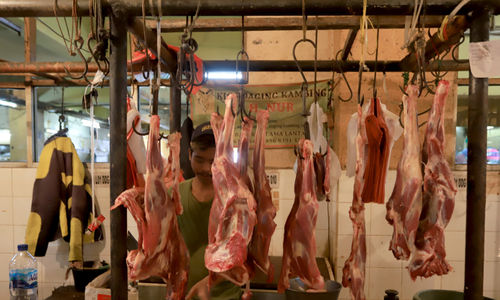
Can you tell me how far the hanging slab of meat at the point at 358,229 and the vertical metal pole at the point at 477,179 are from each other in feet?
1.39

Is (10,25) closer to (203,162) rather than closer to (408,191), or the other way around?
(203,162)

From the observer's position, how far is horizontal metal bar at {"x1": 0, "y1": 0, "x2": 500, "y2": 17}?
1296 mm

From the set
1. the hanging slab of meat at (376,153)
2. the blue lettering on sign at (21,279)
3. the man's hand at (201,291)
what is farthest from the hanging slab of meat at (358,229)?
Result: the blue lettering on sign at (21,279)

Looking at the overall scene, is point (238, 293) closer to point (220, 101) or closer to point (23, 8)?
point (23, 8)

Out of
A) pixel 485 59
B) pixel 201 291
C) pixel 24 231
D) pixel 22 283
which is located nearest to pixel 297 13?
pixel 485 59

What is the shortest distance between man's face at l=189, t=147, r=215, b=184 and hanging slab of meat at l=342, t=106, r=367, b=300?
86 centimetres

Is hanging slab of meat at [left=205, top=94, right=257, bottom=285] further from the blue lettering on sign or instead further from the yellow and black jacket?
the yellow and black jacket

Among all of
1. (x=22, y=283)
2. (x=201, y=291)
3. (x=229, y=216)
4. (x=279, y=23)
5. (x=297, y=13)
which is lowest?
(x=22, y=283)

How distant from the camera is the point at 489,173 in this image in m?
3.43

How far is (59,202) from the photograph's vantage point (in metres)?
3.55

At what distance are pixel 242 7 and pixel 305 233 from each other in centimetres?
103

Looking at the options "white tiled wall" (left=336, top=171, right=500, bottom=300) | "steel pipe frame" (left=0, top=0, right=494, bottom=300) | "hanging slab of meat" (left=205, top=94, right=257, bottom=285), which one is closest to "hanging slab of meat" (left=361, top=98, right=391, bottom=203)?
"steel pipe frame" (left=0, top=0, right=494, bottom=300)

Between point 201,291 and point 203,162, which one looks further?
point 203,162

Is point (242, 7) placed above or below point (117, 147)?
above
